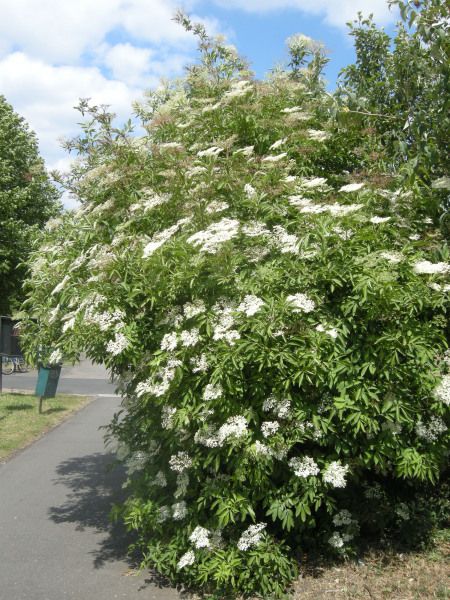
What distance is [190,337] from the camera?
4578 mm

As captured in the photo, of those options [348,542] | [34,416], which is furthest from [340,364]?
[34,416]

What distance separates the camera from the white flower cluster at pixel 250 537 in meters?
4.88

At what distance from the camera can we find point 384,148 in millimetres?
6496

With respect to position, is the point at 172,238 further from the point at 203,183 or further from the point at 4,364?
the point at 4,364

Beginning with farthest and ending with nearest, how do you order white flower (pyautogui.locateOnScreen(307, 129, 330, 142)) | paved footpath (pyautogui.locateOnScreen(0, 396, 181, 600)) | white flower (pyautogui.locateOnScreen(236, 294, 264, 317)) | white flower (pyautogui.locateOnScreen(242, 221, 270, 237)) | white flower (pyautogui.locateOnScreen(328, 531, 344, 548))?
white flower (pyautogui.locateOnScreen(307, 129, 330, 142)) → paved footpath (pyautogui.locateOnScreen(0, 396, 181, 600)) → white flower (pyautogui.locateOnScreen(328, 531, 344, 548)) → white flower (pyautogui.locateOnScreen(242, 221, 270, 237)) → white flower (pyautogui.locateOnScreen(236, 294, 264, 317))

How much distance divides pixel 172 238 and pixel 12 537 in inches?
143

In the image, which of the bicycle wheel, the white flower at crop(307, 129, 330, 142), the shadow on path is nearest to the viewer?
the white flower at crop(307, 129, 330, 142)

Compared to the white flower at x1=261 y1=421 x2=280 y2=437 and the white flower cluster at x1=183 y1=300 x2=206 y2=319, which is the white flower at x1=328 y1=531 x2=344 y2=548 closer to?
the white flower at x1=261 y1=421 x2=280 y2=437

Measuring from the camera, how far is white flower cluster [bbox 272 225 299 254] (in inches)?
179

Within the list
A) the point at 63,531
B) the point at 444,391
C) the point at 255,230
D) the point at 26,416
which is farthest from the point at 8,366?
the point at 444,391

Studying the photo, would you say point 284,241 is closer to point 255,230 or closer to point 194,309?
point 255,230

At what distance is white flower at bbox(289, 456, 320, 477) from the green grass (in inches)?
260

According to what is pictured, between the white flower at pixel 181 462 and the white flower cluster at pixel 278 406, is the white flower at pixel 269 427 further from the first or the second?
the white flower at pixel 181 462

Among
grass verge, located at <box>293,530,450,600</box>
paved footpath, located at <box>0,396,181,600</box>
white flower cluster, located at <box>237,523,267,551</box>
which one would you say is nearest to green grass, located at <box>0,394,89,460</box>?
paved footpath, located at <box>0,396,181,600</box>
